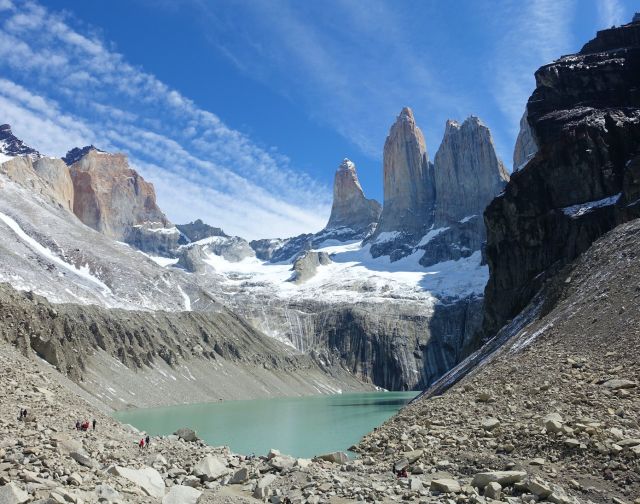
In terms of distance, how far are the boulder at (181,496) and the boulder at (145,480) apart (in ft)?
1.42

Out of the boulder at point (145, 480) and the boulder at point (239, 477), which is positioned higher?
the boulder at point (239, 477)

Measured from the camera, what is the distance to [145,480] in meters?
20.2

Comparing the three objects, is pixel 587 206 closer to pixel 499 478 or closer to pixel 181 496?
pixel 499 478

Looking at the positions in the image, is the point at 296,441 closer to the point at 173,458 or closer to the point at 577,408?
the point at 173,458

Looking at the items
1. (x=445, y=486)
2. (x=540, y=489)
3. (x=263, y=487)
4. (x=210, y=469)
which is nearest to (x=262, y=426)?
(x=210, y=469)

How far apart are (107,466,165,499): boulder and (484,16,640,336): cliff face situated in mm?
54204

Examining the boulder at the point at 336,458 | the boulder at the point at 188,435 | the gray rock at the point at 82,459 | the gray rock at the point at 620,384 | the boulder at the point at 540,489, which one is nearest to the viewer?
the boulder at the point at 540,489

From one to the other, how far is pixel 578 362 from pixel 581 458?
506 inches

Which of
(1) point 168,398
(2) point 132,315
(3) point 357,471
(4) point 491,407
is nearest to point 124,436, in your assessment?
(3) point 357,471

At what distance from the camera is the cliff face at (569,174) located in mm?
70562

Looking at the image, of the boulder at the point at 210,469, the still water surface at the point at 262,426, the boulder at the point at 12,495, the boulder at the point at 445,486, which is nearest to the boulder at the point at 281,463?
the boulder at the point at 210,469

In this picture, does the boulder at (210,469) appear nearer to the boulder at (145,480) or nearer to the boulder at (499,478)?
the boulder at (145,480)

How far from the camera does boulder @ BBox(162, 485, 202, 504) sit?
18703mm

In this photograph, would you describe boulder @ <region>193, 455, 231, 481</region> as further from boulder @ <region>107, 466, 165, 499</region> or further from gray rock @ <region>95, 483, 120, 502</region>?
gray rock @ <region>95, 483, 120, 502</region>
